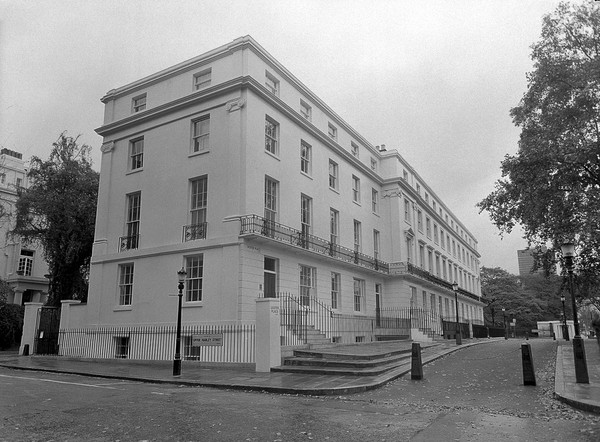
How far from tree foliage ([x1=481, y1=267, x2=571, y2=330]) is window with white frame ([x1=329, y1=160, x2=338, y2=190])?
173 ft

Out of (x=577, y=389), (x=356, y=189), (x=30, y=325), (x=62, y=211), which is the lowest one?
(x=577, y=389)

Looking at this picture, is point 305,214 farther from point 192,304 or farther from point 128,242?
point 128,242

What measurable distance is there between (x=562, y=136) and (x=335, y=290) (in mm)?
13292

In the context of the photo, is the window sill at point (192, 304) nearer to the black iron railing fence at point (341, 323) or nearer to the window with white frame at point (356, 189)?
the black iron railing fence at point (341, 323)

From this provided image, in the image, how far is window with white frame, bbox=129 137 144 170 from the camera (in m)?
24.4

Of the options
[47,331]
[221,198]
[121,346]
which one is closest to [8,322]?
[47,331]

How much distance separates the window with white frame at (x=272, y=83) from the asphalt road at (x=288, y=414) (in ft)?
50.3

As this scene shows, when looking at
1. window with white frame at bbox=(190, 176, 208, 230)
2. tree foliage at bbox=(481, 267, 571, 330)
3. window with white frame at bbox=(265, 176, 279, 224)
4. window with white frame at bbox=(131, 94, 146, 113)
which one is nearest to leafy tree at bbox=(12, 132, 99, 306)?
window with white frame at bbox=(131, 94, 146, 113)

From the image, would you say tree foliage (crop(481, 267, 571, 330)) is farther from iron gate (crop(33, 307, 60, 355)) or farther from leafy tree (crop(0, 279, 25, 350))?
iron gate (crop(33, 307, 60, 355))

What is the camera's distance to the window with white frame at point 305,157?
25562 mm

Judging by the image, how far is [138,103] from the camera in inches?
991

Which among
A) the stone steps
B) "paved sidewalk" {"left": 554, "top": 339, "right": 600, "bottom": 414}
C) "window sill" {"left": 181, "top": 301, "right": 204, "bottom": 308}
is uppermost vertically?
"window sill" {"left": 181, "top": 301, "right": 204, "bottom": 308}

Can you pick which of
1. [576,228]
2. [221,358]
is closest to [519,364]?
[576,228]

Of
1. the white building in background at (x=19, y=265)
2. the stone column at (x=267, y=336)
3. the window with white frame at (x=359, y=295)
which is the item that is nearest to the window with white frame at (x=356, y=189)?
the window with white frame at (x=359, y=295)
